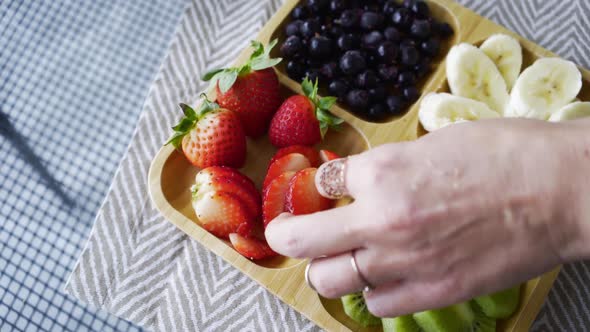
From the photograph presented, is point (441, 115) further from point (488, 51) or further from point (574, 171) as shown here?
point (574, 171)

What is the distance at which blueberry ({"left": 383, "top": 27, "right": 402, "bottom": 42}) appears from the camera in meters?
1.21

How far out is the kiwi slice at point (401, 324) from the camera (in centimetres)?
98

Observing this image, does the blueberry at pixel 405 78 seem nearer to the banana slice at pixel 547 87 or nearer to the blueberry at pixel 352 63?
the blueberry at pixel 352 63

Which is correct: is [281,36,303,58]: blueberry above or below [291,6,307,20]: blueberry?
below

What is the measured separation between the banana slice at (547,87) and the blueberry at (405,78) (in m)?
0.20

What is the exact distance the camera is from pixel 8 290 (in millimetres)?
1196

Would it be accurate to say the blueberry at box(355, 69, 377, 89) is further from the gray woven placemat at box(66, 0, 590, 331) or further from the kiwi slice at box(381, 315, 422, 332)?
the kiwi slice at box(381, 315, 422, 332)

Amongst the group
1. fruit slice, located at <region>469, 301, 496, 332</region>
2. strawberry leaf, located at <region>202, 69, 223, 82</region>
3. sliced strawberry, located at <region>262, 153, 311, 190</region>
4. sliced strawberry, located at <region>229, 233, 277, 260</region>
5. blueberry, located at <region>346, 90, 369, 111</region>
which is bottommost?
fruit slice, located at <region>469, 301, 496, 332</region>

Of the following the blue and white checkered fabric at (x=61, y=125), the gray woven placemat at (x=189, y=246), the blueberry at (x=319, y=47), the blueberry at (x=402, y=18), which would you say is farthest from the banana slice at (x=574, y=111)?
the blue and white checkered fabric at (x=61, y=125)

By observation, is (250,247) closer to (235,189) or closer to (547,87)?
(235,189)

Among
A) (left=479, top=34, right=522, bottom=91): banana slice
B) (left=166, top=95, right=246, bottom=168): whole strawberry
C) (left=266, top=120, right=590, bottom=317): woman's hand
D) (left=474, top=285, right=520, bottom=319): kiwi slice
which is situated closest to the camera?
(left=266, top=120, right=590, bottom=317): woman's hand

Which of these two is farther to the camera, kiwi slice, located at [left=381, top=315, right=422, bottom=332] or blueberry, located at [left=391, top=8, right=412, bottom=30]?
blueberry, located at [left=391, top=8, right=412, bottom=30]

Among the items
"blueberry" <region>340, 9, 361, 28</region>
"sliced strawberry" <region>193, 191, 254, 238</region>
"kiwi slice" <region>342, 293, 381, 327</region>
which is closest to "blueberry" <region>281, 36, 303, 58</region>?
"blueberry" <region>340, 9, 361, 28</region>

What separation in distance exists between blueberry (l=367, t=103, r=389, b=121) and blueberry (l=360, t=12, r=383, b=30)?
16 centimetres
